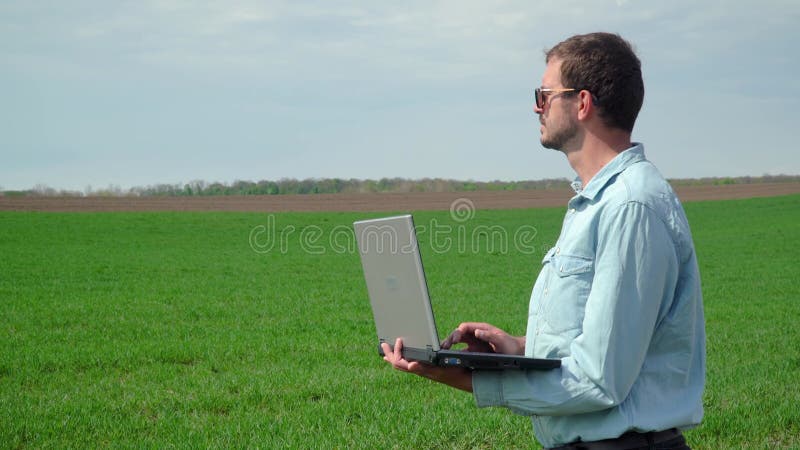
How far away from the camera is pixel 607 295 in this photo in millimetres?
2271

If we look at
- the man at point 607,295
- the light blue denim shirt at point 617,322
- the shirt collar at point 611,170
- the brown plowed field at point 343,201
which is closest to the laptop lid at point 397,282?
the man at point 607,295

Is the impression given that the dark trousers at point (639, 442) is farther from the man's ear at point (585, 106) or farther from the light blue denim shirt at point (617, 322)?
the man's ear at point (585, 106)

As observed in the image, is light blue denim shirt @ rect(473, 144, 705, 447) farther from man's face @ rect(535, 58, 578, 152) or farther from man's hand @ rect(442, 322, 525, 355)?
man's hand @ rect(442, 322, 525, 355)

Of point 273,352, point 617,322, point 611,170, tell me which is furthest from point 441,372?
point 273,352

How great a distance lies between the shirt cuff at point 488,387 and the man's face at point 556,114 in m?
0.76

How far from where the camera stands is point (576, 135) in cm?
260

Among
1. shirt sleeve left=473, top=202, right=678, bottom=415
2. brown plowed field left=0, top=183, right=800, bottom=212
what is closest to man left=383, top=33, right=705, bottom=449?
shirt sleeve left=473, top=202, right=678, bottom=415

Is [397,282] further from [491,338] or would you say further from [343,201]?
[343,201]

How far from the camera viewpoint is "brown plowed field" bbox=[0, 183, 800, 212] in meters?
60.1

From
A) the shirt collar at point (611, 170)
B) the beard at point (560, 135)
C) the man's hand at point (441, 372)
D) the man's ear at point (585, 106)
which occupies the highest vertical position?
the man's ear at point (585, 106)

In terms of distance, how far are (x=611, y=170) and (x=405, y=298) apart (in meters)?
0.75

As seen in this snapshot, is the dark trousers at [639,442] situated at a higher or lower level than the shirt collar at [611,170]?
lower

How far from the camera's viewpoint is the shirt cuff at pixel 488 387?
8.17 feet

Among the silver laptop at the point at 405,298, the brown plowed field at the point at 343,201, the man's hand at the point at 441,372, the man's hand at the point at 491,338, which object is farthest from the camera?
the brown plowed field at the point at 343,201
